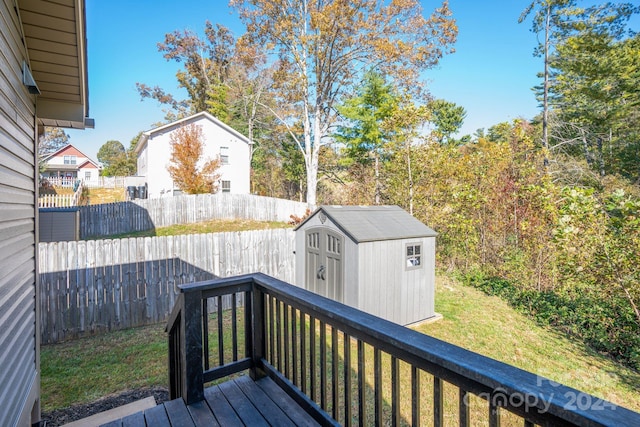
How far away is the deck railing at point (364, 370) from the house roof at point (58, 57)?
2.41 m

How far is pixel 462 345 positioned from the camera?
201 inches

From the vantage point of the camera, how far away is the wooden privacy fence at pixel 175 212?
11.4m

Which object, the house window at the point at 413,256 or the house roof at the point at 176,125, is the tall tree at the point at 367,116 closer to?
the house roof at the point at 176,125

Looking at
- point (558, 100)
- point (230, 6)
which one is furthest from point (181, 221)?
point (558, 100)

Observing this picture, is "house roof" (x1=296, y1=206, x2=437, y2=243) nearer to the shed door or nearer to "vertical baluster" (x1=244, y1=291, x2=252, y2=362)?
the shed door

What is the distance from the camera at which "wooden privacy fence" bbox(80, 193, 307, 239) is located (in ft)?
37.3

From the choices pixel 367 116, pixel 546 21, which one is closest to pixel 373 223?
pixel 546 21

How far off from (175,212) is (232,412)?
12.7m

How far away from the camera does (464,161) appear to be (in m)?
9.54

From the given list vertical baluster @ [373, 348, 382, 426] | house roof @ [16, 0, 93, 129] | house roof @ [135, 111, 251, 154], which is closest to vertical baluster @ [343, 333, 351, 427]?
vertical baluster @ [373, 348, 382, 426]

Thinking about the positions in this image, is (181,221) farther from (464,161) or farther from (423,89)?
(423,89)

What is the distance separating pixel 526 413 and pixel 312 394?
1.38 meters

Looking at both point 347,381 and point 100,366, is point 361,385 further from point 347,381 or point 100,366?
point 100,366

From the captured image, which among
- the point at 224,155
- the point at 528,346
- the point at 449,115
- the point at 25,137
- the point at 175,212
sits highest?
the point at 449,115
